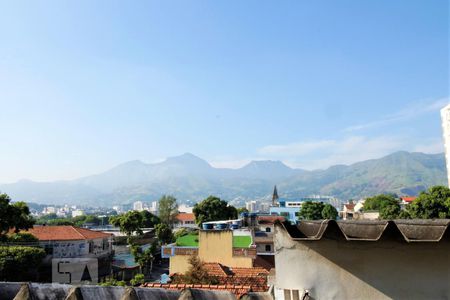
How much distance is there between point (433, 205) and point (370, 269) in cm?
3611

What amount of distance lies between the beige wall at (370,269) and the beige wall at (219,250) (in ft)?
63.1

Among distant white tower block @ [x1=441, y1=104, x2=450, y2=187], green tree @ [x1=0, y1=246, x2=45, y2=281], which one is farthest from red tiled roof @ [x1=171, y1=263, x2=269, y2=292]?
distant white tower block @ [x1=441, y1=104, x2=450, y2=187]

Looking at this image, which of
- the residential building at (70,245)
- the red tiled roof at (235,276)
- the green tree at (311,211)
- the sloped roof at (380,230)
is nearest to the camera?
the sloped roof at (380,230)

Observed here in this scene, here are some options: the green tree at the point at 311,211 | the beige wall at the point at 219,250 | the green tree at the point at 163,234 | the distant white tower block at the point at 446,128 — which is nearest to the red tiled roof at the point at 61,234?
the green tree at the point at 163,234

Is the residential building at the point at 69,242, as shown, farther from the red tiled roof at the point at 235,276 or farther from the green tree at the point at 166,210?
the green tree at the point at 166,210

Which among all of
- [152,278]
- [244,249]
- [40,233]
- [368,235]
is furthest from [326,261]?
[40,233]

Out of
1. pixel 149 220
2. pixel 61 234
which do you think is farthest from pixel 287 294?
pixel 149 220

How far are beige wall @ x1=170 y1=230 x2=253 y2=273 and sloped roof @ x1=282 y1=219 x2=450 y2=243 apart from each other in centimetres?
1926

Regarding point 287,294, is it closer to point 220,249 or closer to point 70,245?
point 220,249

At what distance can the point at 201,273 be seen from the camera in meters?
15.7

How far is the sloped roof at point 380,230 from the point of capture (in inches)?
145

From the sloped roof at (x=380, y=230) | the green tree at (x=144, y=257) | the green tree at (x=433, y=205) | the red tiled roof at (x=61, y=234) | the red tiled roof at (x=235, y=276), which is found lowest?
the green tree at (x=144, y=257)

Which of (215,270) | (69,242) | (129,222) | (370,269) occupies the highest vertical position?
(370,269)

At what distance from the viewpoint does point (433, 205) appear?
112ft
